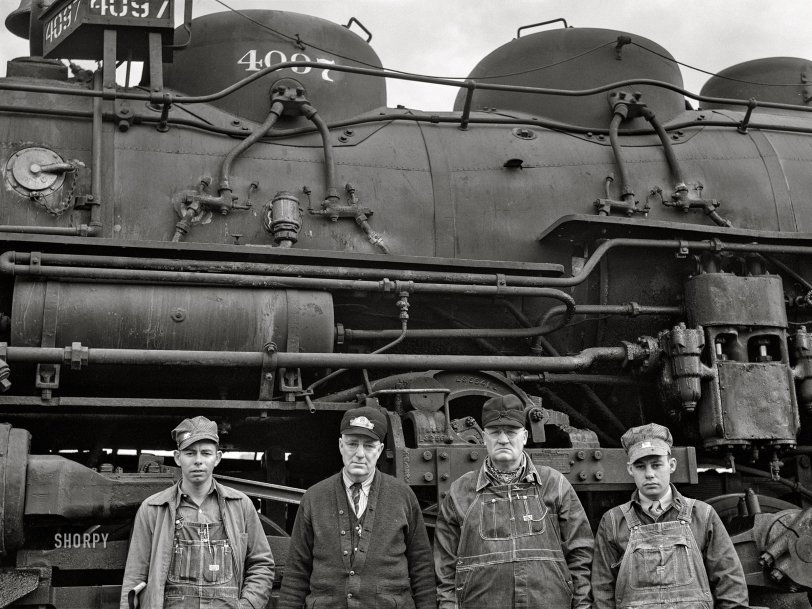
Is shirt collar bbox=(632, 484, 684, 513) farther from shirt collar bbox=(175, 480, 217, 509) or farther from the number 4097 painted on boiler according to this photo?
the number 4097 painted on boiler

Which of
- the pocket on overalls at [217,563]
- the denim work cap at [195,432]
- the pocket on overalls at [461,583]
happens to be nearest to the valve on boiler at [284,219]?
the denim work cap at [195,432]

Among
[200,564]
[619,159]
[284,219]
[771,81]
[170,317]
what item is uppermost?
[771,81]

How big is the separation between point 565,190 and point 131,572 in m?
4.16

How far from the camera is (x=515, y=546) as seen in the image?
15.8 feet

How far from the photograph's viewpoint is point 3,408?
239 inches

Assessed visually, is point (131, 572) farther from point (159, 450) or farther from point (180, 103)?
point (180, 103)

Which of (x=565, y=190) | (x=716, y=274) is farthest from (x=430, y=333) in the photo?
(x=716, y=274)

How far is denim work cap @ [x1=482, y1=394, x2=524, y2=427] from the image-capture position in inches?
193

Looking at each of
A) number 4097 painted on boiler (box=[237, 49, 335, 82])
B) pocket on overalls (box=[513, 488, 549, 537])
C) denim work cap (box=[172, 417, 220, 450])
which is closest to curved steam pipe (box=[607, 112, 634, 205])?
number 4097 painted on boiler (box=[237, 49, 335, 82])

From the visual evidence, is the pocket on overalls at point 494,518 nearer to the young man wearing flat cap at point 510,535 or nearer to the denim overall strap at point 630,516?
the young man wearing flat cap at point 510,535

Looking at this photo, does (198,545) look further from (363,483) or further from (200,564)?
(363,483)

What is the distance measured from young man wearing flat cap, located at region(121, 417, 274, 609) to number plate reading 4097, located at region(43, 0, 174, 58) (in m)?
3.33

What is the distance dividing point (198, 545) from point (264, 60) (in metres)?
3.95

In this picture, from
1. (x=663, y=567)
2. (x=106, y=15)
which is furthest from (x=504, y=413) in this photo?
(x=106, y=15)
